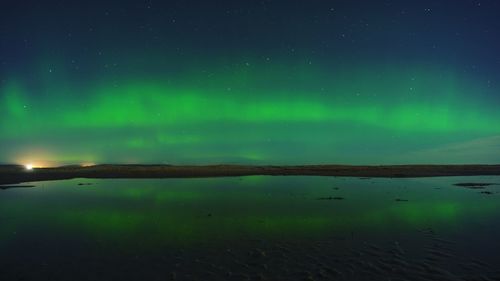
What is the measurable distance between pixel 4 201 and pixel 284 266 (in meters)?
28.7

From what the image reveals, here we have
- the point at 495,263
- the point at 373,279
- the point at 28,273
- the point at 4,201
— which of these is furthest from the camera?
the point at 4,201

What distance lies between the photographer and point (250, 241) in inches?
667

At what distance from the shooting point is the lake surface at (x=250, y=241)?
12570 millimetres

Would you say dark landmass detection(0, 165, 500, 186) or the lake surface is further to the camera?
dark landmass detection(0, 165, 500, 186)

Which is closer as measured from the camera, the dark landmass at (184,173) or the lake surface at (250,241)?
the lake surface at (250,241)

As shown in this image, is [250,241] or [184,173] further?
[184,173]

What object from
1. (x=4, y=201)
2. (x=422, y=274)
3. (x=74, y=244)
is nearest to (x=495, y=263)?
(x=422, y=274)

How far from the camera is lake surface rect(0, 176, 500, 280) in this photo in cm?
1257

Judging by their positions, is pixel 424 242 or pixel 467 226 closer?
pixel 424 242

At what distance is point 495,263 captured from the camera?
13461mm

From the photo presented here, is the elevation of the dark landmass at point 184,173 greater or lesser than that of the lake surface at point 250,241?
greater

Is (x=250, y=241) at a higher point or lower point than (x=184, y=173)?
lower

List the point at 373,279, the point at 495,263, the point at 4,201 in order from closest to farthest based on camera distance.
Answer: the point at 373,279, the point at 495,263, the point at 4,201

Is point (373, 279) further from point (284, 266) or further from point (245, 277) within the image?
point (245, 277)
